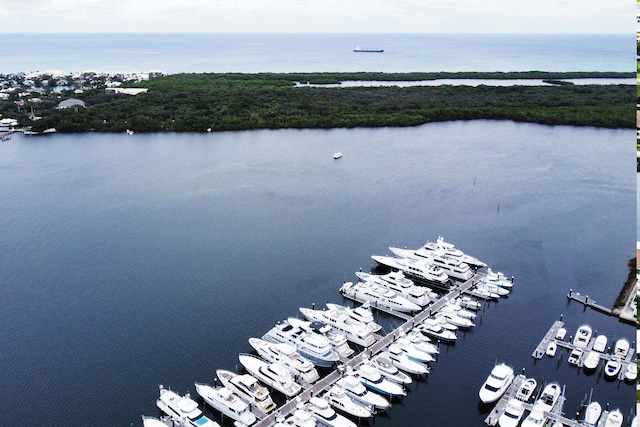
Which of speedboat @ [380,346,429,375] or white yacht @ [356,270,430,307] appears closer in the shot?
speedboat @ [380,346,429,375]

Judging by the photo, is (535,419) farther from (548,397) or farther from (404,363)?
(404,363)

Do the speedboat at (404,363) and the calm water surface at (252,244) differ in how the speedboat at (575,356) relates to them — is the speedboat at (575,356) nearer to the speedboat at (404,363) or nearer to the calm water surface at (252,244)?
the calm water surface at (252,244)

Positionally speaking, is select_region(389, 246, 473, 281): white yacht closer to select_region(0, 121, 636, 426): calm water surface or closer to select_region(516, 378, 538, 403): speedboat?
select_region(0, 121, 636, 426): calm water surface

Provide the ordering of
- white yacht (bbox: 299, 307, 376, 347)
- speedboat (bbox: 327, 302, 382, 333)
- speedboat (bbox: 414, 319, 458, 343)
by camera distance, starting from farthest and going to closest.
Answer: speedboat (bbox: 327, 302, 382, 333), speedboat (bbox: 414, 319, 458, 343), white yacht (bbox: 299, 307, 376, 347)

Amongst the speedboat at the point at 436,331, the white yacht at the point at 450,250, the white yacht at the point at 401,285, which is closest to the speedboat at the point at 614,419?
the speedboat at the point at 436,331

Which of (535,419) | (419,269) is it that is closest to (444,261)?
(419,269)

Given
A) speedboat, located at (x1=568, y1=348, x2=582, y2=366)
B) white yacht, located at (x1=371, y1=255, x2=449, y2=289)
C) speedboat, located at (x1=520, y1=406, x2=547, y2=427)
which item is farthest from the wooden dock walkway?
speedboat, located at (x1=520, y1=406, x2=547, y2=427)

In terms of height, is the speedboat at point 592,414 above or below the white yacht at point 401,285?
below
